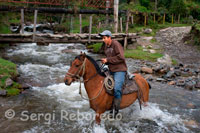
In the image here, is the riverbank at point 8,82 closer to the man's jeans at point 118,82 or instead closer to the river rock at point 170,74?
the man's jeans at point 118,82

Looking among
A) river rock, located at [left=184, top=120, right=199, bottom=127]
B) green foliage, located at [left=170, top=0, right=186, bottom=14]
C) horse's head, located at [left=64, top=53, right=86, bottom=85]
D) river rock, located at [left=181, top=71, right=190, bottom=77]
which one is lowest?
river rock, located at [left=184, top=120, right=199, bottom=127]

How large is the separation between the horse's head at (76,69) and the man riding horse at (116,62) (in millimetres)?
566

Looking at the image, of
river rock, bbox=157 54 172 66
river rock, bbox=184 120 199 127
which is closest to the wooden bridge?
river rock, bbox=157 54 172 66

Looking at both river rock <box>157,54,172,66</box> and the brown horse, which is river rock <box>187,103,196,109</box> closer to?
the brown horse

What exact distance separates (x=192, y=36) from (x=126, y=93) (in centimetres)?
1709

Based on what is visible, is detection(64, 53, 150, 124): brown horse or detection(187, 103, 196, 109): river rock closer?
detection(64, 53, 150, 124): brown horse

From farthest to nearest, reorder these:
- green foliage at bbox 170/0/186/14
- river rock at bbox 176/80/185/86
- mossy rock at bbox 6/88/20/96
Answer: green foliage at bbox 170/0/186/14, river rock at bbox 176/80/185/86, mossy rock at bbox 6/88/20/96

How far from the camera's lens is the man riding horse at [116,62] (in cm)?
511

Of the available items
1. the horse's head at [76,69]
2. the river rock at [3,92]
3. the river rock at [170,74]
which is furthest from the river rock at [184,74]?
the river rock at [3,92]

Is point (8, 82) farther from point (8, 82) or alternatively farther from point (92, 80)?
point (92, 80)

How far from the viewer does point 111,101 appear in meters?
5.50

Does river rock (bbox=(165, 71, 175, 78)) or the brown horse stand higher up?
the brown horse

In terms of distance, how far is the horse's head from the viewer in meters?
4.75

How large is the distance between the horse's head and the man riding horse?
0.57 meters
